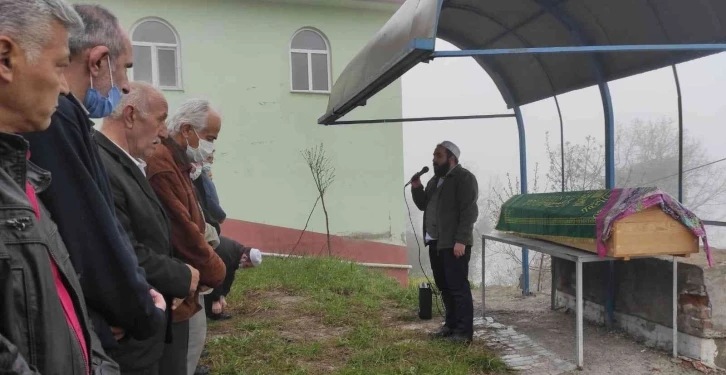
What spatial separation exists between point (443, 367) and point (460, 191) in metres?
1.50

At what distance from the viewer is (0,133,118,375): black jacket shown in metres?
0.97

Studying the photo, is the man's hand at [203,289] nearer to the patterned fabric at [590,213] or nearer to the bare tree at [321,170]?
the patterned fabric at [590,213]

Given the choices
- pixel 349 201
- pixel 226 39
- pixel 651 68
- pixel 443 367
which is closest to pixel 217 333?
pixel 443 367

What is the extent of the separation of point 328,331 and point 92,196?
4.14 m

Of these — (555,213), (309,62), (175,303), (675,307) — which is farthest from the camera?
(309,62)

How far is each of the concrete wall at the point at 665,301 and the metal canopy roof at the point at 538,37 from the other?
1.63 meters

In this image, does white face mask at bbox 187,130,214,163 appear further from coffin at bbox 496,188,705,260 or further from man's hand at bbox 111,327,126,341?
coffin at bbox 496,188,705,260

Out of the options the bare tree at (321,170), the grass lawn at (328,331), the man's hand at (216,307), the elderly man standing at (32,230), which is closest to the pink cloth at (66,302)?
the elderly man standing at (32,230)

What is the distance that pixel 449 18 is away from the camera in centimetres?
601

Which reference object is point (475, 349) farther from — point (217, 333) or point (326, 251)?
point (326, 251)

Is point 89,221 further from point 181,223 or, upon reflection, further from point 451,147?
point 451,147

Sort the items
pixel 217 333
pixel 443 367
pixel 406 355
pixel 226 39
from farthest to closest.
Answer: pixel 226 39 → pixel 217 333 → pixel 406 355 → pixel 443 367

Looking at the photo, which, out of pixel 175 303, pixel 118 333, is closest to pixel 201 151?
pixel 175 303

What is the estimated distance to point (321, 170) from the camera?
10.2 metres
